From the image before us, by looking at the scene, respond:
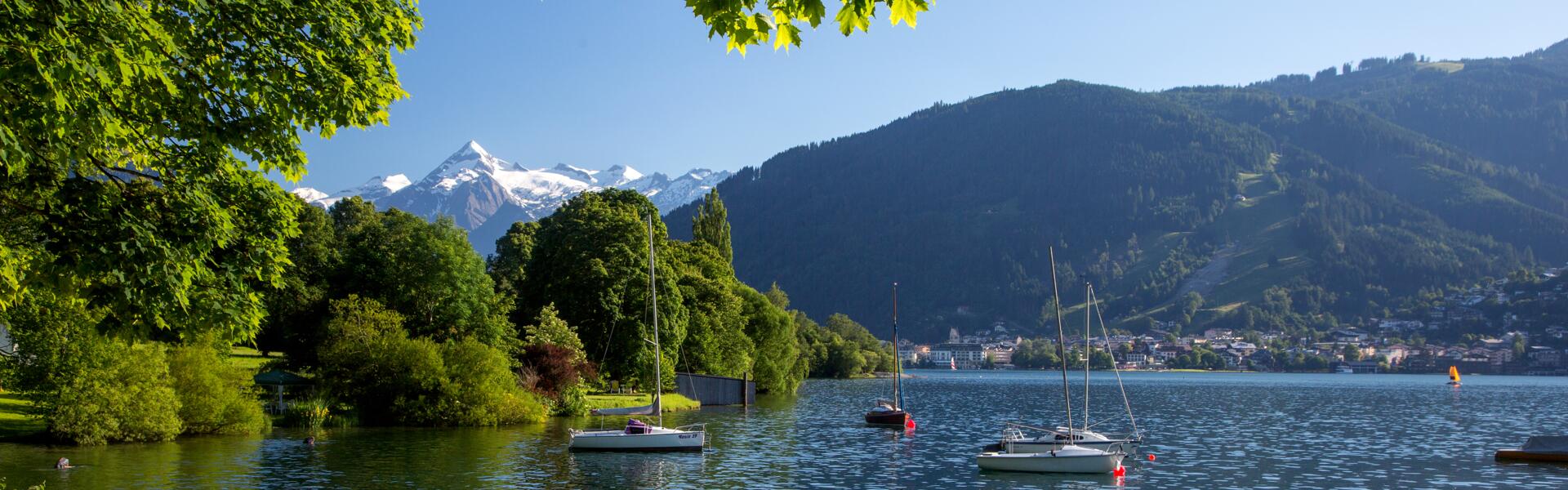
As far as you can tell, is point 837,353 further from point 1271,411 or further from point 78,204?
point 78,204

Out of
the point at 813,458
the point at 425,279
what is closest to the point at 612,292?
the point at 425,279

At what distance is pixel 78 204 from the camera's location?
12891 millimetres

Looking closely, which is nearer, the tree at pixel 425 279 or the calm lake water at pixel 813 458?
the calm lake water at pixel 813 458

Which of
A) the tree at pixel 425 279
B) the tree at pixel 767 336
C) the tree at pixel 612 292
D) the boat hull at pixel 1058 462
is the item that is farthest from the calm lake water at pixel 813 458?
the tree at pixel 767 336

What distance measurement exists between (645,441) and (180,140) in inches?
1425

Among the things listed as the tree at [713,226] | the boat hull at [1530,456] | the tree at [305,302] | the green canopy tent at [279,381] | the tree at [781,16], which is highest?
the tree at [713,226]

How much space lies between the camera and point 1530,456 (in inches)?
1929

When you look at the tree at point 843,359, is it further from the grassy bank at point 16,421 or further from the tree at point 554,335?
the grassy bank at point 16,421

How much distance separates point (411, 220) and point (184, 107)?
58.6m

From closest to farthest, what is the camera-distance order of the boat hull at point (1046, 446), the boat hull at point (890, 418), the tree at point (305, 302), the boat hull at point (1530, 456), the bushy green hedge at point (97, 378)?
the bushy green hedge at point (97, 378) < the boat hull at point (1046, 446) < the boat hull at point (1530, 456) < the boat hull at point (890, 418) < the tree at point (305, 302)

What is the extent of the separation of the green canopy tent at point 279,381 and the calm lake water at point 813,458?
6997mm

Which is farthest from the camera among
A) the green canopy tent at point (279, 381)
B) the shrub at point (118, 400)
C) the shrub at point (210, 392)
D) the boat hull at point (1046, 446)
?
the green canopy tent at point (279, 381)

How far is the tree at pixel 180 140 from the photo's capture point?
37.7 feet

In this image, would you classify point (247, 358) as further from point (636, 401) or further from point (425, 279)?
point (636, 401)
